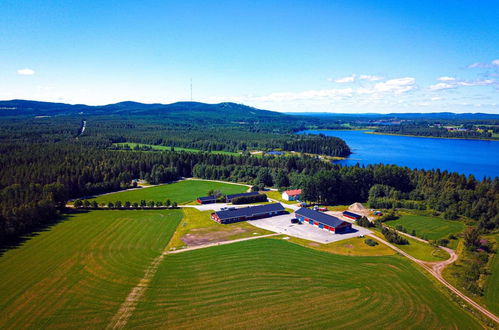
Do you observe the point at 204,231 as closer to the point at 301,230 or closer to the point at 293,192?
the point at 301,230

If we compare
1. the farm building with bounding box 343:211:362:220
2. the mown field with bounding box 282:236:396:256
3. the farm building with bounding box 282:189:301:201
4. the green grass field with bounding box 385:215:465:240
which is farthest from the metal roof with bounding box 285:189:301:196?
the mown field with bounding box 282:236:396:256

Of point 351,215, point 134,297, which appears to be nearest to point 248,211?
point 351,215

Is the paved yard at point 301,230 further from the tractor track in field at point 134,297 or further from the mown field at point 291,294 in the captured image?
the tractor track in field at point 134,297

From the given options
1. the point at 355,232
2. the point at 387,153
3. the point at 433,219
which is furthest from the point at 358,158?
the point at 355,232

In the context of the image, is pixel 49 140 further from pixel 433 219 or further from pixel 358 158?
pixel 433 219

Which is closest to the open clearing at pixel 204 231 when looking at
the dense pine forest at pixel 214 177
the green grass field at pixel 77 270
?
the green grass field at pixel 77 270

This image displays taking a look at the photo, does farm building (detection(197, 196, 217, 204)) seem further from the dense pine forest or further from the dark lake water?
the dark lake water

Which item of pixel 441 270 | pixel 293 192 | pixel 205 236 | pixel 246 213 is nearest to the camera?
pixel 441 270
